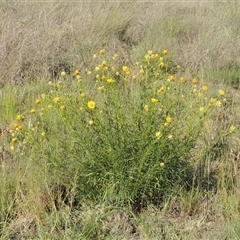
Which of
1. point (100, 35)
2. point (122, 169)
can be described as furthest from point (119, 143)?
point (100, 35)

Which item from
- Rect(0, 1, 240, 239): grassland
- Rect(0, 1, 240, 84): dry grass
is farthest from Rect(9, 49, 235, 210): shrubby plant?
Rect(0, 1, 240, 84): dry grass

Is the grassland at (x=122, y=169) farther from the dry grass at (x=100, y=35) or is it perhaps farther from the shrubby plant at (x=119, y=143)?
the dry grass at (x=100, y=35)

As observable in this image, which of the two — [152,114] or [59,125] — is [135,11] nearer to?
[59,125]

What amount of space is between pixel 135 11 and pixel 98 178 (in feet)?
14.3

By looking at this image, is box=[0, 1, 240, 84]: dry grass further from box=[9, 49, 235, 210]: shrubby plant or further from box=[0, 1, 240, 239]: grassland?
box=[9, 49, 235, 210]: shrubby plant

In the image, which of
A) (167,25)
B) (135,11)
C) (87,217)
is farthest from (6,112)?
(135,11)

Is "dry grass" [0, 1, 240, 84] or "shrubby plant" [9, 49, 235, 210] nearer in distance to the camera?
"shrubby plant" [9, 49, 235, 210]

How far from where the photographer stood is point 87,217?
2873 millimetres

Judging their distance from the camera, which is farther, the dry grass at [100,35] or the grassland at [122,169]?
the dry grass at [100,35]

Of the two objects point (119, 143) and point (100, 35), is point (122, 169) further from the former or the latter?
point (100, 35)

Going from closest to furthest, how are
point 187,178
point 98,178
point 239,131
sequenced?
point 98,178 < point 187,178 < point 239,131

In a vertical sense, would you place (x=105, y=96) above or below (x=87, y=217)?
above

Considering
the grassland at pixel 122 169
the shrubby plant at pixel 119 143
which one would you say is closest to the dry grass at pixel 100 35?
the grassland at pixel 122 169

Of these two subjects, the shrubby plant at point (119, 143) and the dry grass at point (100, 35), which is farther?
the dry grass at point (100, 35)
